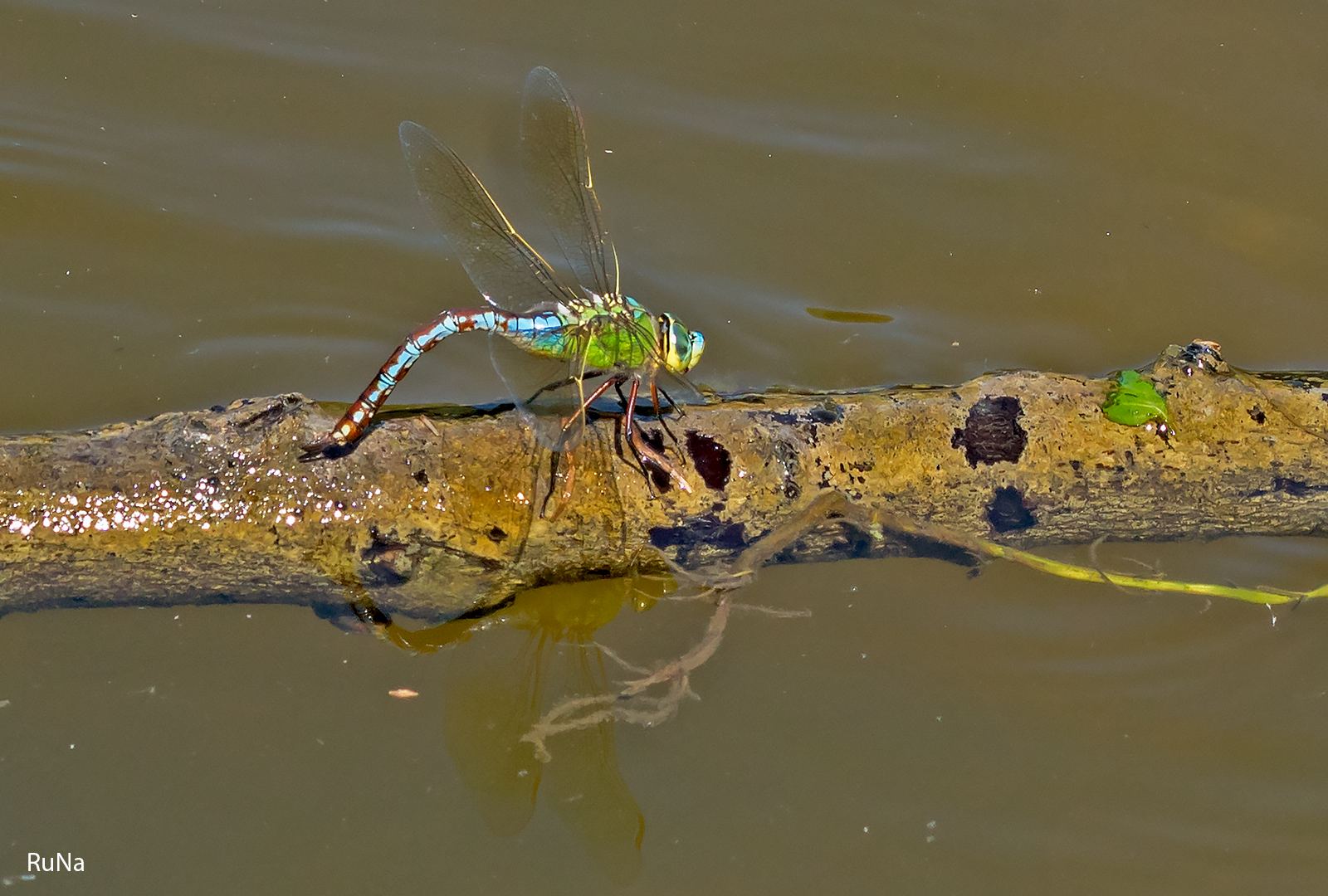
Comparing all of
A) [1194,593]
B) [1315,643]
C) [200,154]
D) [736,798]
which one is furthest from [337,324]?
[1315,643]

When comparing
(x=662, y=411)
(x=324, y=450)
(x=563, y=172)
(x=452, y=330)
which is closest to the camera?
(x=324, y=450)

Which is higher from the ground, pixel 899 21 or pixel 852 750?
pixel 899 21

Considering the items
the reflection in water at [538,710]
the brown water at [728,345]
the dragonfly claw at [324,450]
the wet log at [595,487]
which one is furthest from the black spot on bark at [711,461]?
the dragonfly claw at [324,450]

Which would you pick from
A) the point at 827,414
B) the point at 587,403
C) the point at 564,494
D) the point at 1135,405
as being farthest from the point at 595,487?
the point at 1135,405

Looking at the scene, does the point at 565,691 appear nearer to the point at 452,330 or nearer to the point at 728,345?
the point at 452,330

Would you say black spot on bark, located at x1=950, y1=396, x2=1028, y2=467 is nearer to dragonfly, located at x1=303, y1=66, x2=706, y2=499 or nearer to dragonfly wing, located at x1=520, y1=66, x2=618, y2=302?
dragonfly, located at x1=303, y1=66, x2=706, y2=499

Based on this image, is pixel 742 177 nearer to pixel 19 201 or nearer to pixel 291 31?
pixel 291 31

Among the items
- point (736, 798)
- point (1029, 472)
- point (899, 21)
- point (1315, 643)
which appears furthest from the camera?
point (899, 21)
